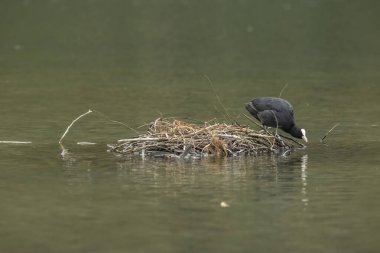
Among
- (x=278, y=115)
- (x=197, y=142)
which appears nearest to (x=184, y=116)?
(x=278, y=115)

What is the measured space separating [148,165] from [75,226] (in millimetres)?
4219

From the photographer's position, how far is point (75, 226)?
12.7 meters

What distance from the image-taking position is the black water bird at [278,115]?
18.4 metres

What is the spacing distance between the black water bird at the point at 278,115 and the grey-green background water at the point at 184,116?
15.5 inches

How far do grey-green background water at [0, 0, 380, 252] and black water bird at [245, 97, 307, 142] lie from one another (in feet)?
1.29

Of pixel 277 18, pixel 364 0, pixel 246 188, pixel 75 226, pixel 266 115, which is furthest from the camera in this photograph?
pixel 364 0

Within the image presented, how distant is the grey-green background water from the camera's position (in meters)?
12.5

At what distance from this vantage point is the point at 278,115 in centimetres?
1844

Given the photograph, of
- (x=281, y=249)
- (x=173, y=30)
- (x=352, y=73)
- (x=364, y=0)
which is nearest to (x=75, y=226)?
(x=281, y=249)

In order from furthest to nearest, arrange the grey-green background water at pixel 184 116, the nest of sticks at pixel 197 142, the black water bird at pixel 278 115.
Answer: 1. the black water bird at pixel 278 115
2. the nest of sticks at pixel 197 142
3. the grey-green background water at pixel 184 116

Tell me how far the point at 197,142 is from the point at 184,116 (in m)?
5.22

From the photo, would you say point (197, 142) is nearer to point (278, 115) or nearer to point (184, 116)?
point (278, 115)

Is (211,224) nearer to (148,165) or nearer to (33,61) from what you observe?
(148,165)

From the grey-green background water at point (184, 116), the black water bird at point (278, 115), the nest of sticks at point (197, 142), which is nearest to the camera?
the grey-green background water at point (184, 116)
